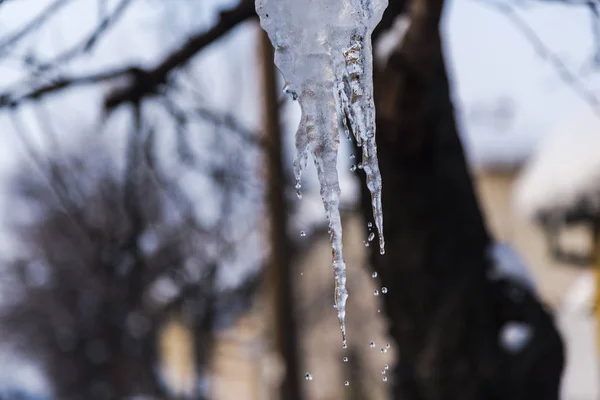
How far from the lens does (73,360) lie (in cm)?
2250

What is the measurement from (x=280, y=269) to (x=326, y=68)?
227 inches

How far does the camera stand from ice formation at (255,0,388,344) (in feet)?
5.88

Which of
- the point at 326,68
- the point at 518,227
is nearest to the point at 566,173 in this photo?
the point at 326,68

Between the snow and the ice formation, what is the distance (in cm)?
661

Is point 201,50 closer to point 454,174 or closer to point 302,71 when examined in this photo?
point 454,174

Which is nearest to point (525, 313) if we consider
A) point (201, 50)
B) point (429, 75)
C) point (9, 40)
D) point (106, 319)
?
point (429, 75)

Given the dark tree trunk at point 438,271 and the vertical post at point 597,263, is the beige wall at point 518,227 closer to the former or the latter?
the vertical post at point 597,263

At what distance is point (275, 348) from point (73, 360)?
54.7 feet

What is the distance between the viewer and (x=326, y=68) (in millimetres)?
1826

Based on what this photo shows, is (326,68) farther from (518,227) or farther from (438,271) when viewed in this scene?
(518,227)

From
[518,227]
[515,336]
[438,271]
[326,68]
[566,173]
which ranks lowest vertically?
[515,336]

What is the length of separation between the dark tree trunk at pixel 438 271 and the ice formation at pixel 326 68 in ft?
5.94

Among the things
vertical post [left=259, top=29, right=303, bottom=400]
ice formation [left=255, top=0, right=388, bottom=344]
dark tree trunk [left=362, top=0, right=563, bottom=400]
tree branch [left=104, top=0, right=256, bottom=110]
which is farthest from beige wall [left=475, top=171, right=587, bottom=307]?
ice formation [left=255, top=0, right=388, bottom=344]

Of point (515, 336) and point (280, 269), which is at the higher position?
point (280, 269)
